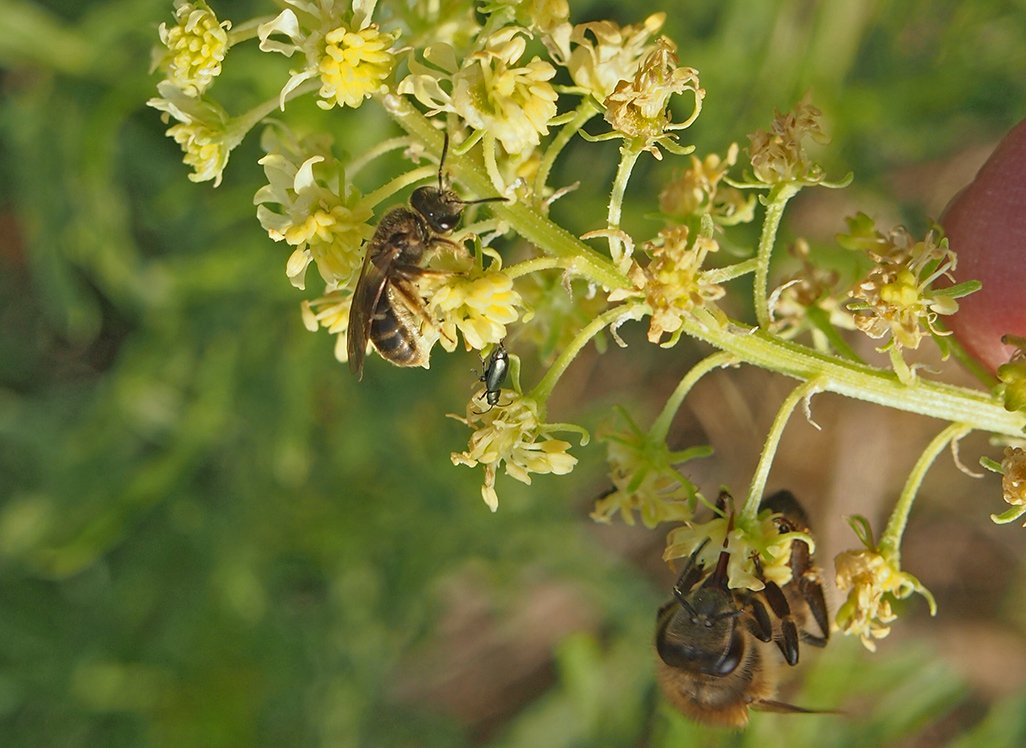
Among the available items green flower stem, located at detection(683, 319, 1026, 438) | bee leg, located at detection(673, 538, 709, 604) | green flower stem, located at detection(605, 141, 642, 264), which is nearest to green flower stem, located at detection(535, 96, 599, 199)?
green flower stem, located at detection(605, 141, 642, 264)

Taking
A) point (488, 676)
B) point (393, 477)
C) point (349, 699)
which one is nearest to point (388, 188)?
point (393, 477)

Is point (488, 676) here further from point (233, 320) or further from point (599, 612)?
point (233, 320)

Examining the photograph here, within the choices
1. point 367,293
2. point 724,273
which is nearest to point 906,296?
point 724,273

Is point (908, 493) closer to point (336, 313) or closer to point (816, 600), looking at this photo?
point (816, 600)

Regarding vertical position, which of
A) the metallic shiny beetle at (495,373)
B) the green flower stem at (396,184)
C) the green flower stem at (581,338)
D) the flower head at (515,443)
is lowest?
the flower head at (515,443)

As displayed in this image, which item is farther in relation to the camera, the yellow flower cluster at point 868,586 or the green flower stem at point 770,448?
the yellow flower cluster at point 868,586

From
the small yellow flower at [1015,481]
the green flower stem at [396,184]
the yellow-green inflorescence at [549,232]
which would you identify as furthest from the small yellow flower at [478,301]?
the small yellow flower at [1015,481]

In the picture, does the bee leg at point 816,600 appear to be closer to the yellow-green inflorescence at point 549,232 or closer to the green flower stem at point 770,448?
the yellow-green inflorescence at point 549,232
